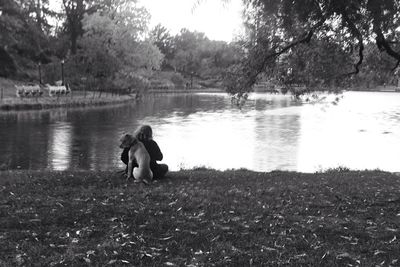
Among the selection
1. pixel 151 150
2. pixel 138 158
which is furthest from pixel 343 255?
pixel 151 150

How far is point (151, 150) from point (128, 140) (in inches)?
25.8

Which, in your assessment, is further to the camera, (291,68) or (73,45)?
(73,45)

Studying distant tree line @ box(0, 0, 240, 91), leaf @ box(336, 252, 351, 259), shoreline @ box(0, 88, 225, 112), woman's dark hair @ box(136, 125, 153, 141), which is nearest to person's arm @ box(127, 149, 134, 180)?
woman's dark hair @ box(136, 125, 153, 141)

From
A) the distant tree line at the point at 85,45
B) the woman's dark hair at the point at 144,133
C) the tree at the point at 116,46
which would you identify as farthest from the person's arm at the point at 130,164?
the tree at the point at 116,46

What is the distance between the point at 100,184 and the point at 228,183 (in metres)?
3.09

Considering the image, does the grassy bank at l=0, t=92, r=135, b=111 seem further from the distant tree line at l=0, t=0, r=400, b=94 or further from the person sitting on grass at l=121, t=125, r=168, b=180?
the person sitting on grass at l=121, t=125, r=168, b=180

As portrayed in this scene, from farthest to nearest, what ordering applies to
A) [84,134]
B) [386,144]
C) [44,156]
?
[84,134] → [386,144] → [44,156]

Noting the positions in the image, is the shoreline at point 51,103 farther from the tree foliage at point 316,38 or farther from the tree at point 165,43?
the tree at point 165,43

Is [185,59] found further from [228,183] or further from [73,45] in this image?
[228,183]

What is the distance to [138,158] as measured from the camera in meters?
9.97

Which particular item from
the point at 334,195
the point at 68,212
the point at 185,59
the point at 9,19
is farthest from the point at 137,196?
the point at 185,59

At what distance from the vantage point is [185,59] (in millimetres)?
127625

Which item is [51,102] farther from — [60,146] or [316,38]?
[316,38]

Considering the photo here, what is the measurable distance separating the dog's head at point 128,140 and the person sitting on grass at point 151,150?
0.56 ft
